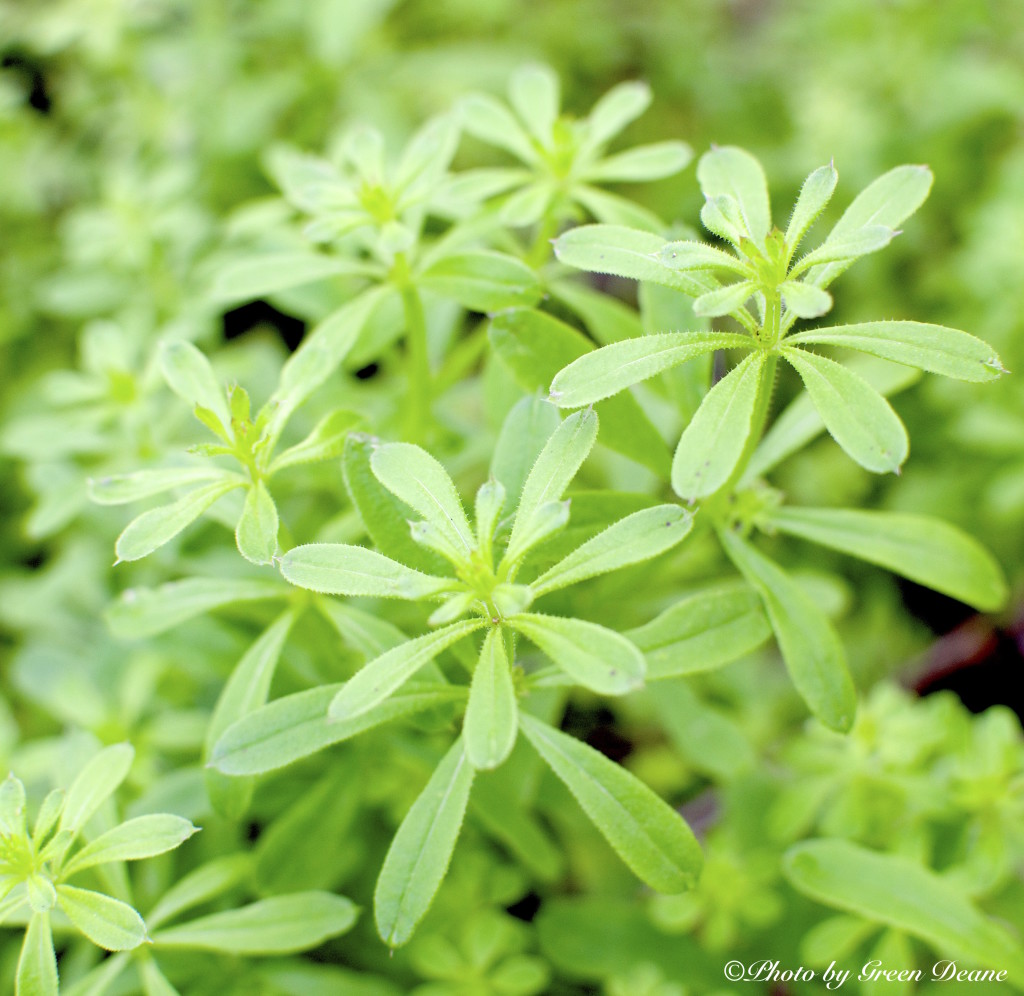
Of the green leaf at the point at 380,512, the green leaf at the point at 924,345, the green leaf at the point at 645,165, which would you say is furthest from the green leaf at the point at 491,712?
the green leaf at the point at 645,165

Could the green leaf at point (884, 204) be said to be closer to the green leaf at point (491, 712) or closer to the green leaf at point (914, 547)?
the green leaf at point (914, 547)

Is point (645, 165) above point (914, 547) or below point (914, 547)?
above

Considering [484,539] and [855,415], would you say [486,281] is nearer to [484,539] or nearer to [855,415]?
[484,539]

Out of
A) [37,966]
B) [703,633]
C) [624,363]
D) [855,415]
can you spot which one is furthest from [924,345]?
[37,966]

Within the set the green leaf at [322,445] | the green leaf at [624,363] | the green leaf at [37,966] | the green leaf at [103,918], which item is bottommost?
the green leaf at [37,966]

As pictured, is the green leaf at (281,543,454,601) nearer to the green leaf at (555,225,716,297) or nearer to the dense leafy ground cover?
the dense leafy ground cover

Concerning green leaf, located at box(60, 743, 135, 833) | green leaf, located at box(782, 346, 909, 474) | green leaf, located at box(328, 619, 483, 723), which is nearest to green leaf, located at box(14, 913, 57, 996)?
green leaf, located at box(60, 743, 135, 833)

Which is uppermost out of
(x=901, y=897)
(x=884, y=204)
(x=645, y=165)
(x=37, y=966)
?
(x=645, y=165)

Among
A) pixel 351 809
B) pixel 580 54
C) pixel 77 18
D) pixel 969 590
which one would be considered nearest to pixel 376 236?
pixel 351 809
